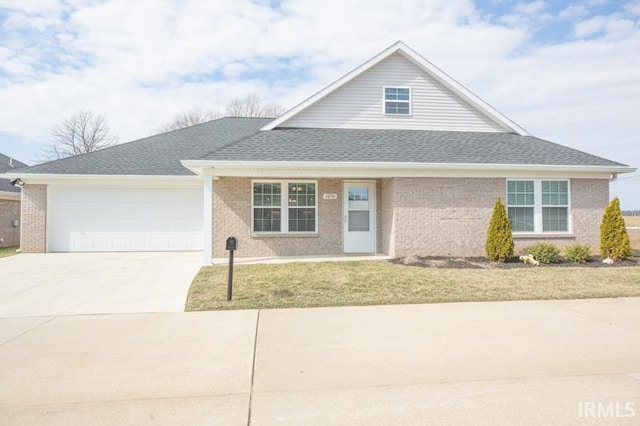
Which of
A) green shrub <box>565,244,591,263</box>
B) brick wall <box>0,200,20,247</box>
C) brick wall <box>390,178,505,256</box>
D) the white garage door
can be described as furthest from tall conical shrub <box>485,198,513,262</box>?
brick wall <box>0,200,20,247</box>

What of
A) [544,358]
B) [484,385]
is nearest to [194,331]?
[484,385]

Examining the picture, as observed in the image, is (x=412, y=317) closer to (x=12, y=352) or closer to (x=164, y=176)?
(x=12, y=352)

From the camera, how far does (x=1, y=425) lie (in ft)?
10.8

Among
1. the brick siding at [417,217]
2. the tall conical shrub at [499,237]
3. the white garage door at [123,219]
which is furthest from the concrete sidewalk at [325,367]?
the white garage door at [123,219]

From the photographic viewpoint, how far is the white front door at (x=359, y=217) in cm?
1350

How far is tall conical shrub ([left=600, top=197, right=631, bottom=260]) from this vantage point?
463 inches

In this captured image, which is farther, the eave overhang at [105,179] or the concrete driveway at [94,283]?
the eave overhang at [105,179]

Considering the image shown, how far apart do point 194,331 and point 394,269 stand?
5.86m

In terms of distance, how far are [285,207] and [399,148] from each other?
408 cm

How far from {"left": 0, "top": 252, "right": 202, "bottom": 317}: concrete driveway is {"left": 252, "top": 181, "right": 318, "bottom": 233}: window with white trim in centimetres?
238

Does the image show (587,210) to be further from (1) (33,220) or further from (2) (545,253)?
(1) (33,220)

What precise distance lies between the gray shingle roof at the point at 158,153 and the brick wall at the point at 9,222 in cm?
541

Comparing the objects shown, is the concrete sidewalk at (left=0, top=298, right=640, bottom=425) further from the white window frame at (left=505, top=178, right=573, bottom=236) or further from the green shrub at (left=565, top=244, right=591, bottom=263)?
the white window frame at (left=505, top=178, right=573, bottom=236)

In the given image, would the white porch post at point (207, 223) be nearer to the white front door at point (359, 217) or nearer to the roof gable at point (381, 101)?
the roof gable at point (381, 101)
